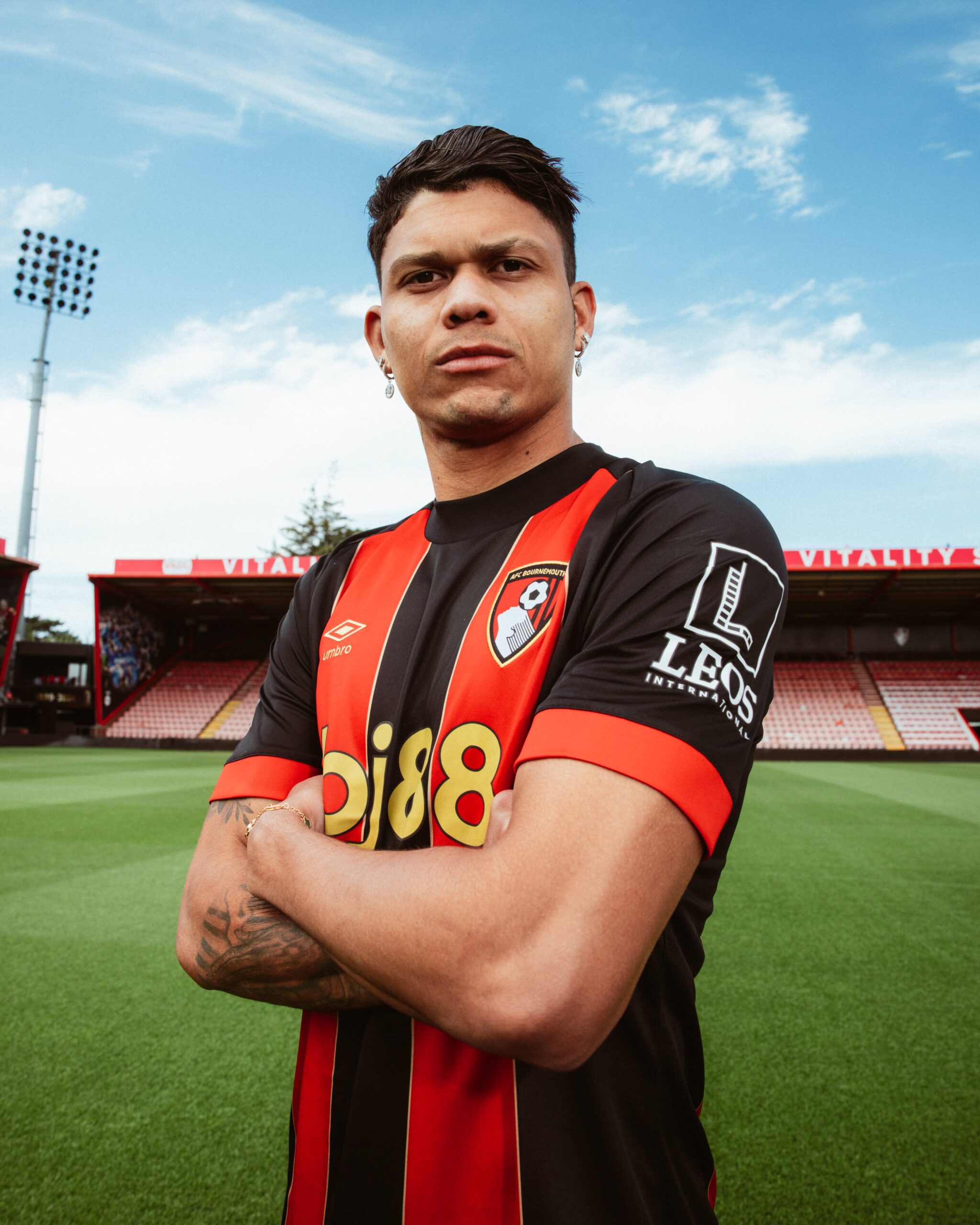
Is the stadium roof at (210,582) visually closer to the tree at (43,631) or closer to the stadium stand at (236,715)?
the stadium stand at (236,715)

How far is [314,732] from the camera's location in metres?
1.38

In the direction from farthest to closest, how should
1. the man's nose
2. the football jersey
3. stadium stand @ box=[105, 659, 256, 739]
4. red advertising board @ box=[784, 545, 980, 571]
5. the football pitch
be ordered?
stadium stand @ box=[105, 659, 256, 739]
red advertising board @ box=[784, 545, 980, 571]
the football pitch
the man's nose
the football jersey

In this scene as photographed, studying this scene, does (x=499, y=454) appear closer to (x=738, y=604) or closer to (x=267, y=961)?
(x=738, y=604)

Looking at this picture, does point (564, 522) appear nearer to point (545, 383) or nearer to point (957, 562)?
point (545, 383)

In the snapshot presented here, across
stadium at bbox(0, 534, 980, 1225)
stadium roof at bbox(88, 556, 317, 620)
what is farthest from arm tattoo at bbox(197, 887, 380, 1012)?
stadium roof at bbox(88, 556, 317, 620)

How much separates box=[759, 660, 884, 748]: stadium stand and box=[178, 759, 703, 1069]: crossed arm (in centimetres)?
2270

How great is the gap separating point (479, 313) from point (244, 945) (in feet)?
3.44

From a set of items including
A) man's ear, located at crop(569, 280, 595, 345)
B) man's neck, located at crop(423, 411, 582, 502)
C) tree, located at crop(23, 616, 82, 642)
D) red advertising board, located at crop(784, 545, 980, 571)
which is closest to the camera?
man's neck, located at crop(423, 411, 582, 502)

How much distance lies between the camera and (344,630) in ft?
4.41

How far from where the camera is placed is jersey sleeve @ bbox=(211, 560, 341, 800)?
4.39ft

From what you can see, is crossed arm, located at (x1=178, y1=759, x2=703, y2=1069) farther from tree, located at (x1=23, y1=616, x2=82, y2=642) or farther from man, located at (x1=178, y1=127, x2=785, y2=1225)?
tree, located at (x1=23, y1=616, x2=82, y2=642)

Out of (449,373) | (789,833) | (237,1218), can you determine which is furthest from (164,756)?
(449,373)

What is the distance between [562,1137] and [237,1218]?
5.74 feet

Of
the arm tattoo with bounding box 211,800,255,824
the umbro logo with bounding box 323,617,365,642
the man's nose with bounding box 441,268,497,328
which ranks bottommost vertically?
the arm tattoo with bounding box 211,800,255,824
